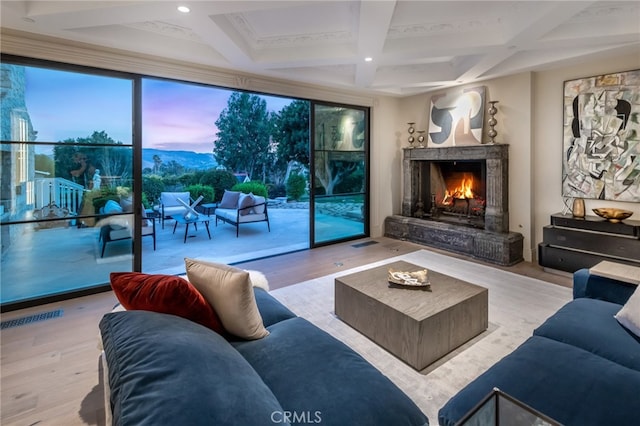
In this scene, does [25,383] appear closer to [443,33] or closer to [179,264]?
[179,264]

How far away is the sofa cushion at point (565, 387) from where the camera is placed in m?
1.24

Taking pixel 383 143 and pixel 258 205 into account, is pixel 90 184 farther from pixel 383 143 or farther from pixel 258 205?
pixel 383 143

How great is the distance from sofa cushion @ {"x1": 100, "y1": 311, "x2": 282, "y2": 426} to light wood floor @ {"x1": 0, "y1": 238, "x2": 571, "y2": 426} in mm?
1124

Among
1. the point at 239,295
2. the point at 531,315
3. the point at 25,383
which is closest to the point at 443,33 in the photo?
the point at 531,315

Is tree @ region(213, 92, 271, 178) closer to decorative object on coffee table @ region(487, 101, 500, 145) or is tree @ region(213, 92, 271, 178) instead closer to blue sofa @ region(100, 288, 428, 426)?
decorative object on coffee table @ region(487, 101, 500, 145)

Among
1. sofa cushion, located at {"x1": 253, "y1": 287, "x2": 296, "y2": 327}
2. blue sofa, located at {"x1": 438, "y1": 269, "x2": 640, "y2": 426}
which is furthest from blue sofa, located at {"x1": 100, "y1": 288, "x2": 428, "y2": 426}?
blue sofa, located at {"x1": 438, "y1": 269, "x2": 640, "y2": 426}

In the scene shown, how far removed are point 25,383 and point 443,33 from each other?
16.0ft

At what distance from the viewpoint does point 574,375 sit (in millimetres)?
1427

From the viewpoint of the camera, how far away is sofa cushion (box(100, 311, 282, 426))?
2.84 ft

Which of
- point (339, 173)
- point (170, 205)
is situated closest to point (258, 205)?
point (339, 173)

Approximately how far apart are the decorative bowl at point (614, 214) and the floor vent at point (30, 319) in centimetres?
597

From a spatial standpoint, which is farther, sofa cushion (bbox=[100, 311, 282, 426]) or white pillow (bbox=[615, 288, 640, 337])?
white pillow (bbox=[615, 288, 640, 337])

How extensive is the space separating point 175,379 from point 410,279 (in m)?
2.18

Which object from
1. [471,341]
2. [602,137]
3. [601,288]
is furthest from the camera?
[602,137]
